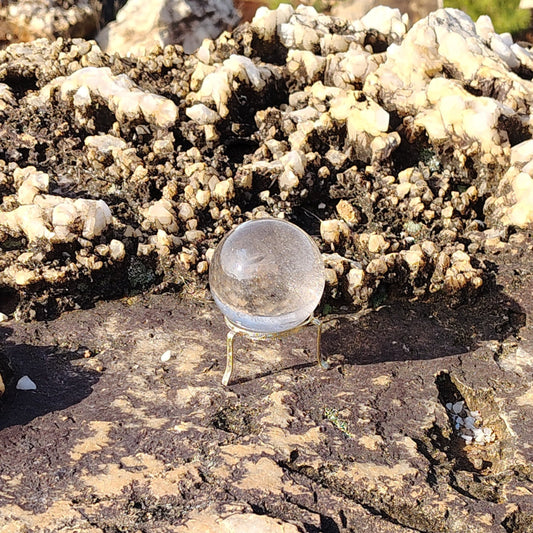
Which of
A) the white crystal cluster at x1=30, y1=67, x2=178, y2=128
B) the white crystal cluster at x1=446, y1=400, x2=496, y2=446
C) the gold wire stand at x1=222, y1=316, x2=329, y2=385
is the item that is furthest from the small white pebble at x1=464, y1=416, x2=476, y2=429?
the white crystal cluster at x1=30, y1=67, x2=178, y2=128

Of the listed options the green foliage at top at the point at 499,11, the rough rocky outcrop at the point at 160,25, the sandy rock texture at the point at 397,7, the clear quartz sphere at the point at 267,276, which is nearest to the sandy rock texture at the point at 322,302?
the clear quartz sphere at the point at 267,276

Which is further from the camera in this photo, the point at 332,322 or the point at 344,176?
the point at 344,176

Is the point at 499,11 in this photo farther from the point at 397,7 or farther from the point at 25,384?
the point at 25,384

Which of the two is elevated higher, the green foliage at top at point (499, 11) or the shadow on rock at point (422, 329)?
the shadow on rock at point (422, 329)

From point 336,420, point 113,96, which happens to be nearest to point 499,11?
point 113,96

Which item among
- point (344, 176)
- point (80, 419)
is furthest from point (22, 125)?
point (80, 419)

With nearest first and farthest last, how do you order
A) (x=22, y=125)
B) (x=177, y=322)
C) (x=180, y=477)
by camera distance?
(x=180, y=477)
(x=177, y=322)
(x=22, y=125)

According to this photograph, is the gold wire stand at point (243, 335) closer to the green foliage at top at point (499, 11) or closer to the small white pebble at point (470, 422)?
the small white pebble at point (470, 422)

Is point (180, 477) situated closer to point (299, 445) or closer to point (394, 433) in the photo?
point (299, 445)
